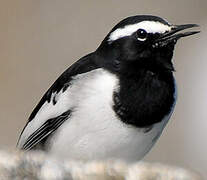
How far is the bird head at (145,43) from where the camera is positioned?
219 centimetres

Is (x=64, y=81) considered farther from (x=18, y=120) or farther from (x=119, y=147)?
(x=18, y=120)

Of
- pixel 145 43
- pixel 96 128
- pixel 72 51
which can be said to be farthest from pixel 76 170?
pixel 72 51

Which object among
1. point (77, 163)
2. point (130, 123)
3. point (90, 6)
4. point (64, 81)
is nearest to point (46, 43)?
point (90, 6)

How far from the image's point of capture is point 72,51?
331cm

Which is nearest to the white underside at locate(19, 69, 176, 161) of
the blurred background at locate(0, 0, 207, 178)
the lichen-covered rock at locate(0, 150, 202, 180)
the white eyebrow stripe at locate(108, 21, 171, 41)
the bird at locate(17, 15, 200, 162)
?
the bird at locate(17, 15, 200, 162)

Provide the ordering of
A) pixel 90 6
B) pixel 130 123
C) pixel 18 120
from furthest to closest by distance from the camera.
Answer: pixel 90 6 < pixel 18 120 < pixel 130 123

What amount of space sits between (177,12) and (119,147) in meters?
1.23

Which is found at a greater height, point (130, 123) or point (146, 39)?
point (146, 39)

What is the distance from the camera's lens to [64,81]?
7.55 ft

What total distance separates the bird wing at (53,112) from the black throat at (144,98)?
119mm

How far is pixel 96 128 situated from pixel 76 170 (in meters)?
0.52

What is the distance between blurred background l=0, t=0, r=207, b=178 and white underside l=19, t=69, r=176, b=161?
884mm

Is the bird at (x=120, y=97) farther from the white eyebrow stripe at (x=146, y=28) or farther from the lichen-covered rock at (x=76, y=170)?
the lichen-covered rock at (x=76, y=170)

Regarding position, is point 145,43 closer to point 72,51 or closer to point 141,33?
point 141,33
